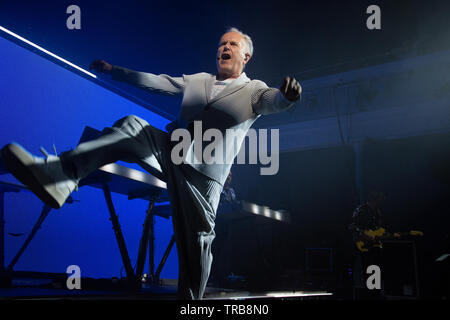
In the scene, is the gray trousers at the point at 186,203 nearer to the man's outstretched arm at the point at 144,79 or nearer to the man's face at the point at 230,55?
the man's outstretched arm at the point at 144,79

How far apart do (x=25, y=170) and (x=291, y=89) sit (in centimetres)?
97

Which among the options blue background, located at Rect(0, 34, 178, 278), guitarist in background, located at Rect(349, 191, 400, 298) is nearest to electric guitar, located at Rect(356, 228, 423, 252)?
guitarist in background, located at Rect(349, 191, 400, 298)

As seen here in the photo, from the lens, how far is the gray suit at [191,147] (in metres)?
1.38

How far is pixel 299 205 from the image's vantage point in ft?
22.6

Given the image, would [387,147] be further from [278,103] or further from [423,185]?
[278,103]

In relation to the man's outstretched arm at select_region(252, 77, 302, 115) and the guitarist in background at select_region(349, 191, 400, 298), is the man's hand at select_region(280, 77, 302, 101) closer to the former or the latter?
the man's outstretched arm at select_region(252, 77, 302, 115)

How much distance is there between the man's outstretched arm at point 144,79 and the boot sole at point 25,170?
2.28ft

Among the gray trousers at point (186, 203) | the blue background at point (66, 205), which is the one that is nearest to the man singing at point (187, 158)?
the gray trousers at point (186, 203)

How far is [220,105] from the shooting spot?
1660 mm

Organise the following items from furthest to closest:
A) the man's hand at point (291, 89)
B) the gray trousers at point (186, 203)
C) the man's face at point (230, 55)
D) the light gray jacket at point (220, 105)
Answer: the man's face at point (230, 55) < the light gray jacket at point (220, 105) < the gray trousers at point (186, 203) < the man's hand at point (291, 89)

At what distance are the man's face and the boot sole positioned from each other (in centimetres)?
103

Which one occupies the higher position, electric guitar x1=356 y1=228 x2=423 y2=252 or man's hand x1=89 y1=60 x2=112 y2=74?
man's hand x1=89 y1=60 x2=112 y2=74

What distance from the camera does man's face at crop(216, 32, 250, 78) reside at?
1.85 m
